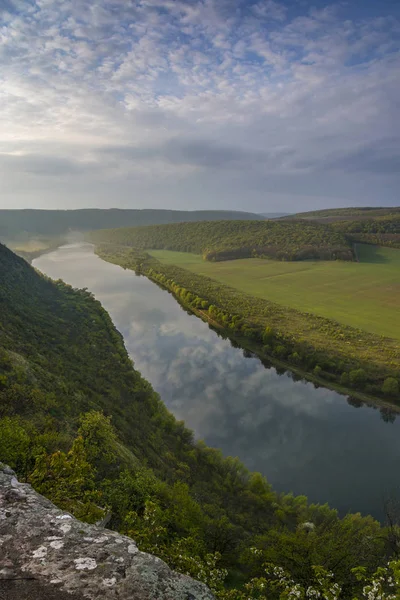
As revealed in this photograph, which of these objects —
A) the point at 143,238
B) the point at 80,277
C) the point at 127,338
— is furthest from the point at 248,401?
the point at 143,238

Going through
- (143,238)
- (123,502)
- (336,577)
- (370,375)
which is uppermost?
(143,238)

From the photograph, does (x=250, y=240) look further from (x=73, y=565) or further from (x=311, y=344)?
(x=73, y=565)

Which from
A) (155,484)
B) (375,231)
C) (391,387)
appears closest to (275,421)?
(391,387)

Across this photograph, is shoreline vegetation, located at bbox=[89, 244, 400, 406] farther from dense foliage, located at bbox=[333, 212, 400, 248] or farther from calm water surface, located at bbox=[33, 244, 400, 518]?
dense foliage, located at bbox=[333, 212, 400, 248]

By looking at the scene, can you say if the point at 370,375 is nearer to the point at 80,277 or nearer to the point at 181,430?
the point at 181,430

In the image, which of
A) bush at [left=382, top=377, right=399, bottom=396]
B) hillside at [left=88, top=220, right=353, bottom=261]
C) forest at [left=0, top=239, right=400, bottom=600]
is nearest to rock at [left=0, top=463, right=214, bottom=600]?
forest at [left=0, top=239, right=400, bottom=600]
